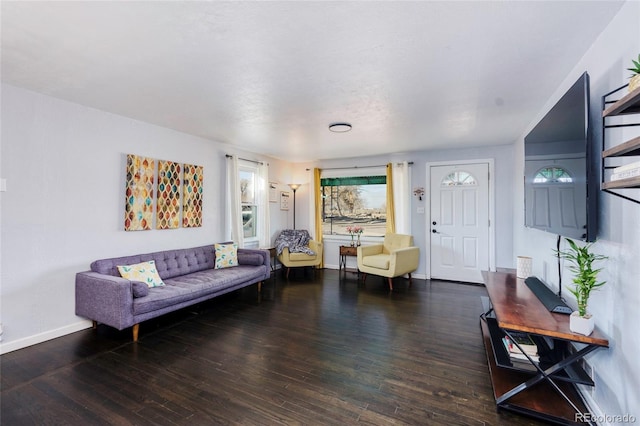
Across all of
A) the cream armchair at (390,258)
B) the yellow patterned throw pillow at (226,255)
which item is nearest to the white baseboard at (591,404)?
the cream armchair at (390,258)

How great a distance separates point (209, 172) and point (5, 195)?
2288mm

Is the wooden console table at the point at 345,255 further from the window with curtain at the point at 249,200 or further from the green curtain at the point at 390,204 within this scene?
the window with curtain at the point at 249,200

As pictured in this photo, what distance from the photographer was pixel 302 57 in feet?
6.75

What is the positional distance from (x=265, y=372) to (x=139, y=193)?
8.62 feet

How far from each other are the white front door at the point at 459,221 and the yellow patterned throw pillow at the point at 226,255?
341 cm

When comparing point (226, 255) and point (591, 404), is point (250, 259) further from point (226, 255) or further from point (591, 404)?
point (591, 404)

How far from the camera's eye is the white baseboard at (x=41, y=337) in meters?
2.58

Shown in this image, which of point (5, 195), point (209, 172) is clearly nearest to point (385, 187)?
point (209, 172)

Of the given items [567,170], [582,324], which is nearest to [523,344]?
[582,324]

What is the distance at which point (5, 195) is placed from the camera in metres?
2.58

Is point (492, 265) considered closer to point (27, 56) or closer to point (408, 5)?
point (408, 5)

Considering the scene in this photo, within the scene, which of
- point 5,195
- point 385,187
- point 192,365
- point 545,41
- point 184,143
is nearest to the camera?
point 545,41

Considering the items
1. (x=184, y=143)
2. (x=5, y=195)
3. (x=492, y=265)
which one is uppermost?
(x=184, y=143)

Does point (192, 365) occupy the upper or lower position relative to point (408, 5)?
lower
